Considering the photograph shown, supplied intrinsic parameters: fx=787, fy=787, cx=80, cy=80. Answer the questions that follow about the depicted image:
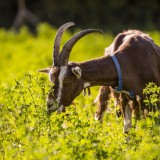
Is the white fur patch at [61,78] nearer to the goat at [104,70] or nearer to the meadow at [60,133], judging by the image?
the goat at [104,70]

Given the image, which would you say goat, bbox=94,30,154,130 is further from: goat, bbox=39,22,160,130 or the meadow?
the meadow

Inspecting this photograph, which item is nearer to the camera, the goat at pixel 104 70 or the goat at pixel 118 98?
the goat at pixel 104 70

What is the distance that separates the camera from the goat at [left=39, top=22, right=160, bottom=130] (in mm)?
9492

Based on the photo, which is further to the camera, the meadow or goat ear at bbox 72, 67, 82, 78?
goat ear at bbox 72, 67, 82, 78

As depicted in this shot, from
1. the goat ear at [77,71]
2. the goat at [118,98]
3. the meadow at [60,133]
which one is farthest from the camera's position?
the goat at [118,98]

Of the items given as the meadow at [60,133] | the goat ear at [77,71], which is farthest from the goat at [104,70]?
the meadow at [60,133]

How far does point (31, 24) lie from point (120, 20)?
15.8 feet

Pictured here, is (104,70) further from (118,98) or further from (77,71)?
(118,98)

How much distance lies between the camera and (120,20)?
4259cm

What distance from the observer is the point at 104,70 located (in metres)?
9.80

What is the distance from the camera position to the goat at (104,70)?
9492 mm

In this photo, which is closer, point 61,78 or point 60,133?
point 60,133

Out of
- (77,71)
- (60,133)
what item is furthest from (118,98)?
(60,133)

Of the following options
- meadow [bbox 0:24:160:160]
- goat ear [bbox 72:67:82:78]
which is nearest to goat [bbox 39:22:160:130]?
goat ear [bbox 72:67:82:78]
